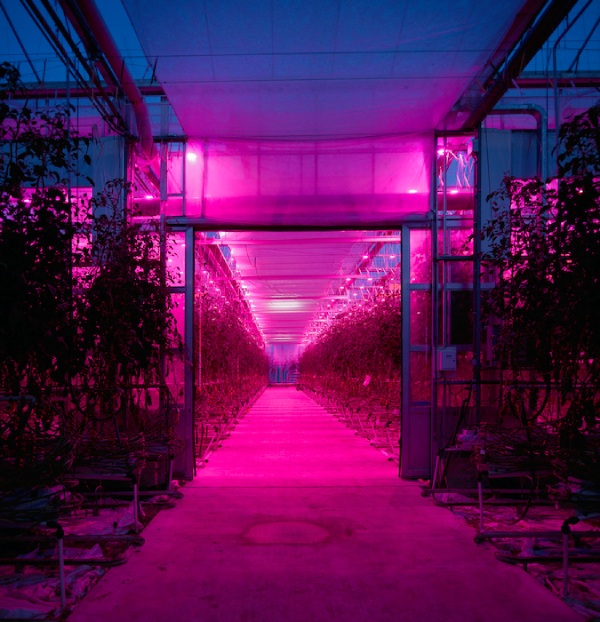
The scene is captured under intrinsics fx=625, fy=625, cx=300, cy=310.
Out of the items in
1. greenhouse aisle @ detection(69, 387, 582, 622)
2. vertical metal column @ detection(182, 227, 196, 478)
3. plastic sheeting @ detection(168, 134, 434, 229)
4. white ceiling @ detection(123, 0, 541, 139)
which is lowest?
greenhouse aisle @ detection(69, 387, 582, 622)

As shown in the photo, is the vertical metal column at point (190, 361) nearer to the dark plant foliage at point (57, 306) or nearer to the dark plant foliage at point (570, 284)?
the dark plant foliage at point (57, 306)

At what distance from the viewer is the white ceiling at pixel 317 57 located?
13.9 feet

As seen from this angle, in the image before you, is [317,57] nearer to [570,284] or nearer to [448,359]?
[570,284]

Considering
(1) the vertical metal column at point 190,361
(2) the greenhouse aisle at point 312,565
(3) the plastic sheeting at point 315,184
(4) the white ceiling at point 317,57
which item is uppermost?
(4) the white ceiling at point 317,57

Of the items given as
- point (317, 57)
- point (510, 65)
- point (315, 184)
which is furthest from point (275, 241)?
point (510, 65)

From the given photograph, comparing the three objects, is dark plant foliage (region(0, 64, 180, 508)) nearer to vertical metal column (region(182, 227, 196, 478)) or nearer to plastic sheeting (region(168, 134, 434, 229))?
vertical metal column (region(182, 227, 196, 478))

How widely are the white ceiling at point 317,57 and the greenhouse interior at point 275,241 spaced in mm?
25

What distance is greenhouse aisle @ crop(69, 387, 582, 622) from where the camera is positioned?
3.11m

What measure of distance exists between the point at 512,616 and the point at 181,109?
4.82 meters

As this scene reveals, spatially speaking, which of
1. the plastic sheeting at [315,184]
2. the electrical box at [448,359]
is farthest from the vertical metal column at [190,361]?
the electrical box at [448,359]

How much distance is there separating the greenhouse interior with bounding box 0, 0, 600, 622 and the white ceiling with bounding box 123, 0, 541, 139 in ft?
0.08

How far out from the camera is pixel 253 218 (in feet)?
21.2

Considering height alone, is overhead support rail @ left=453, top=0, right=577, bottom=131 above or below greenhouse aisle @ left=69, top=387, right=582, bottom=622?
above

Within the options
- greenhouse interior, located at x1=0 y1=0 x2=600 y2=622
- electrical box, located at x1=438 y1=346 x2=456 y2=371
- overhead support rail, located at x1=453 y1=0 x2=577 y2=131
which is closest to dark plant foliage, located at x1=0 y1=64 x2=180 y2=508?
greenhouse interior, located at x1=0 y1=0 x2=600 y2=622
